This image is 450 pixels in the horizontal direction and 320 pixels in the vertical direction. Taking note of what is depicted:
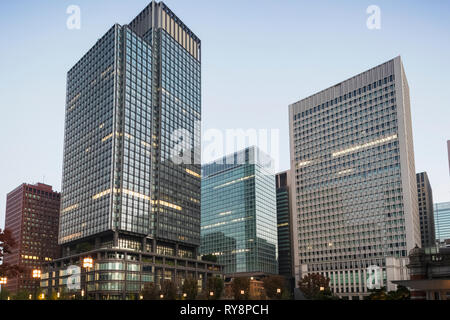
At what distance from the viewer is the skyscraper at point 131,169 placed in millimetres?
165250

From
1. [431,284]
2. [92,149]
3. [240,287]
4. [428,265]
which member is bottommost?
[240,287]

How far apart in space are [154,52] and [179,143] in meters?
39.2

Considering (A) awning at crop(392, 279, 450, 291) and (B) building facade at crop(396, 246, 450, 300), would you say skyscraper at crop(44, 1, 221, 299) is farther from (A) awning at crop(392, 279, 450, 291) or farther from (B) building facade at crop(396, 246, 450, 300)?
(A) awning at crop(392, 279, 450, 291)

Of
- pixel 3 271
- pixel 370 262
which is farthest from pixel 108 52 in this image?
pixel 3 271

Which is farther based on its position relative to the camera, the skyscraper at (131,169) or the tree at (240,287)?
the skyscraper at (131,169)

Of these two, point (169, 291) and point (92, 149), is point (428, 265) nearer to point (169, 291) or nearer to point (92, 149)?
point (169, 291)

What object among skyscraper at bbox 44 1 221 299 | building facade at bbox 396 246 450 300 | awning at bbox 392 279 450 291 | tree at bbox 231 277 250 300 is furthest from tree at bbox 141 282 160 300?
awning at bbox 392 279 450 291

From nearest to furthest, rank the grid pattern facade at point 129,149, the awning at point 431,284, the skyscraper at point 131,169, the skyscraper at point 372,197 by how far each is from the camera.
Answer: the awning at point 431,284, the skyscraper at point 131,169, the grid pattern facade at point 129,149, the skyscraper at point 372,197

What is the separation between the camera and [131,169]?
17162 centimetres

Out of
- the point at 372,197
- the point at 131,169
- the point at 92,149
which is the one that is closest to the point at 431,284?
the point at 372,197

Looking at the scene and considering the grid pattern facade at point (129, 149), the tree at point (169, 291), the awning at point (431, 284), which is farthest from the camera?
the grid pattern facade at point (129, 149)

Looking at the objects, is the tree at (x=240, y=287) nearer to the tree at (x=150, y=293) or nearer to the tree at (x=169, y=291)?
the tree at (x=169, y=291)

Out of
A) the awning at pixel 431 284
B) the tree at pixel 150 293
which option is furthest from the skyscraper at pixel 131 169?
the awning at pixel 431 284
